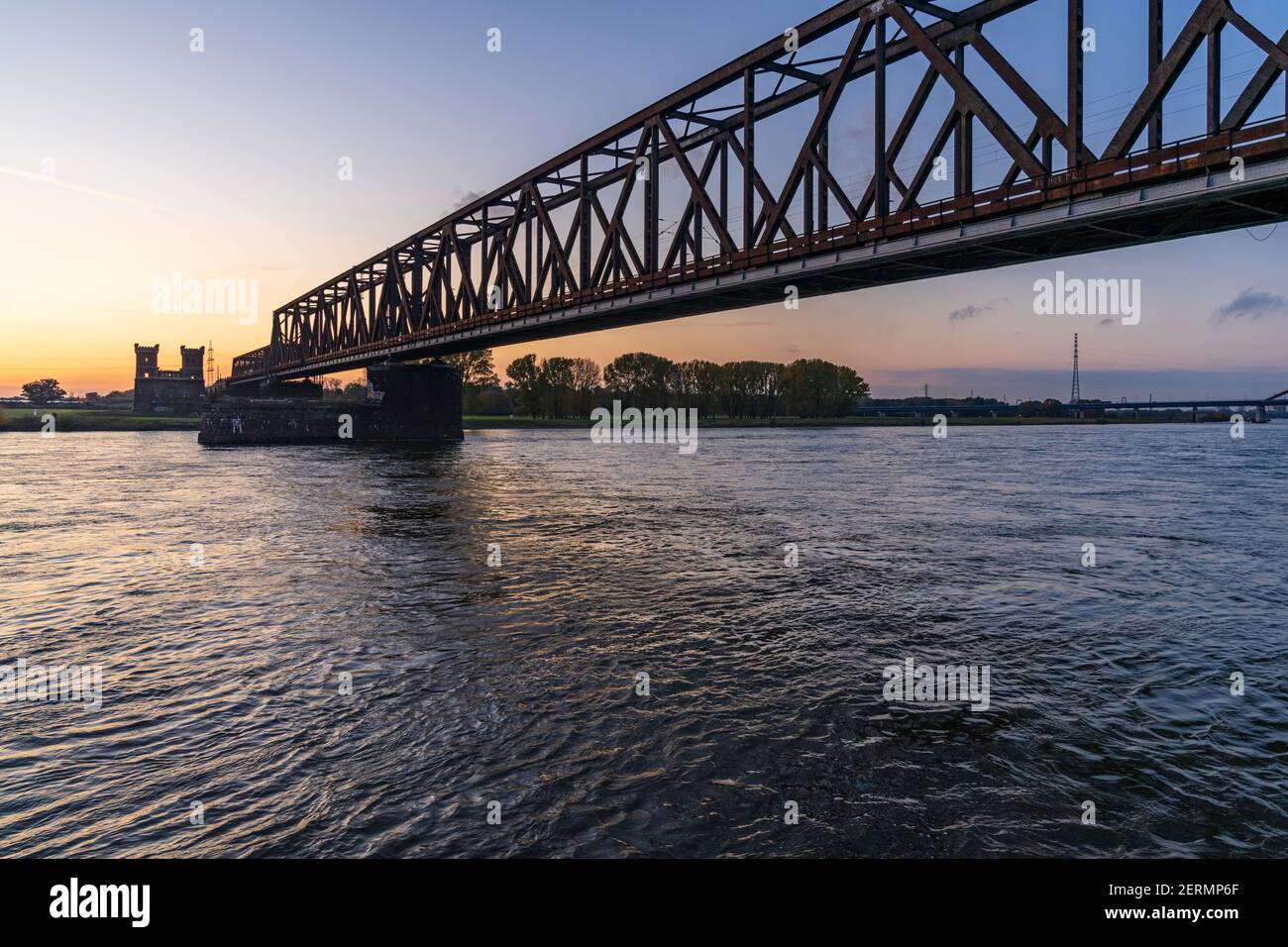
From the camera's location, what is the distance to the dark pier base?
250 ft

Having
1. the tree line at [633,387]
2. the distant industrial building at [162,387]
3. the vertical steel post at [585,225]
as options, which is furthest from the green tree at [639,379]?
the vertical steel post at [585,225]

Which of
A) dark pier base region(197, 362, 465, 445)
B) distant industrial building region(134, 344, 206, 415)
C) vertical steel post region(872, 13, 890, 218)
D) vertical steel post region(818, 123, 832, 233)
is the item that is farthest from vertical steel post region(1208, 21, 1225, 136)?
distant industrial building region(134, 344, 206, 415)

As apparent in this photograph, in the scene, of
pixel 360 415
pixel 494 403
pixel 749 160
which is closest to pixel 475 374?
pixel 494 403

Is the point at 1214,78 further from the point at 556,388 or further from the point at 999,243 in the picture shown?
the point at 556,388

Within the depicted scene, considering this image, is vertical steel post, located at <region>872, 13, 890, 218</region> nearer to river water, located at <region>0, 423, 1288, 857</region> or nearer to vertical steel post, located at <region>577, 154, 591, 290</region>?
river water, located at <region>0, 423, 1288, 857</region>

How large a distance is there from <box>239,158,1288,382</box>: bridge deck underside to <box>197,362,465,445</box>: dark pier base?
134 feet

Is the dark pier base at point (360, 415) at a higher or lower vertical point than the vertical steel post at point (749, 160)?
lower

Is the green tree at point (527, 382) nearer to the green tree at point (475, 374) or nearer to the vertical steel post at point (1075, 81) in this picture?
the green tree at point (475, 374)

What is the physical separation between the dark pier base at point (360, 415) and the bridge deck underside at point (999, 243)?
40744mm

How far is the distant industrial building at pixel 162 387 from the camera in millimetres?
175625

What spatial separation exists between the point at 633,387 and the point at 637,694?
18221 cm

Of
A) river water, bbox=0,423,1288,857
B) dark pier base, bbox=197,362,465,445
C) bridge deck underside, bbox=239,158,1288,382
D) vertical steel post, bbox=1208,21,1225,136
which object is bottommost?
river water, bbox=0,423,1288,857
